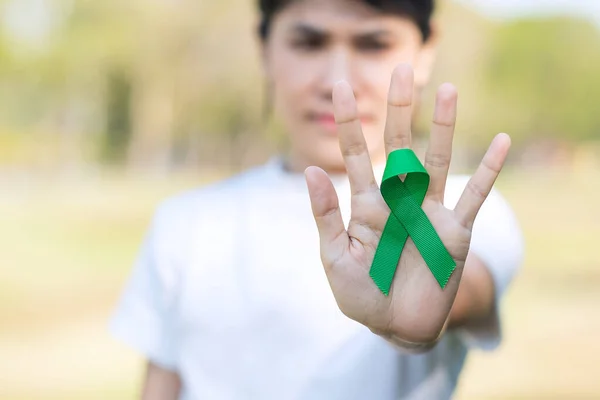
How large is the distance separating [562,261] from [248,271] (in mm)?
5914

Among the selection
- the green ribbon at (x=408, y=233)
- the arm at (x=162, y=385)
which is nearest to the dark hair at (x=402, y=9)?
the green ribbon at (x=408, y=233)

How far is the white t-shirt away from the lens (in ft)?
3.86

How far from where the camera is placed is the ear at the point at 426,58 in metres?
1.34

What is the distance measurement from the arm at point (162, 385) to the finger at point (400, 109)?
2.12ft

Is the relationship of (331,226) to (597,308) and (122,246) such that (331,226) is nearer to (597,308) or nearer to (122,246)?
(597,308)

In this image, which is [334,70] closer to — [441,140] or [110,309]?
[441,140]

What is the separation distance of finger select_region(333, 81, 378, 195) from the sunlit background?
0.31m

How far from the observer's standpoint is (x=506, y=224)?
3.88ft

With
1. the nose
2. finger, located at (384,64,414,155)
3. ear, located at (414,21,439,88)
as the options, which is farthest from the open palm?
ear, located at (414,21,439,88)

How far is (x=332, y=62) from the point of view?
1246mm

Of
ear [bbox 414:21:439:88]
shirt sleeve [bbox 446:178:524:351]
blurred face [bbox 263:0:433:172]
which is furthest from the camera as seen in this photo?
ear [bbox 414:21:439:88]

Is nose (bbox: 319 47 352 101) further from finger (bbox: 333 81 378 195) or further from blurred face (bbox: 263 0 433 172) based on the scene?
finger (bbox: 333 81 378 195)

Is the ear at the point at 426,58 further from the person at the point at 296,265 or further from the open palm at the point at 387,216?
the open palm at the point at 387,216

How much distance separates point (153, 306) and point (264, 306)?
22cm
